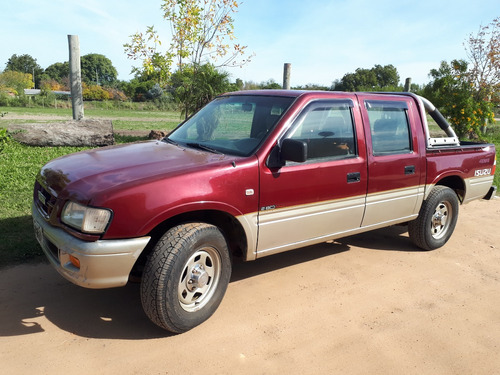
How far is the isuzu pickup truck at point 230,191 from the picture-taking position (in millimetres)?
2961

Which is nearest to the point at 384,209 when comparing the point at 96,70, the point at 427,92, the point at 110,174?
the point at 110,174

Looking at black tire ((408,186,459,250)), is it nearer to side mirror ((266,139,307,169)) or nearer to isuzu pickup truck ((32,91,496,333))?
isuzu pickup truck ((32,91,496,333))

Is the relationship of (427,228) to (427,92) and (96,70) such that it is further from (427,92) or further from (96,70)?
(96,70)

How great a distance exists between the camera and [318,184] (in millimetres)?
3883

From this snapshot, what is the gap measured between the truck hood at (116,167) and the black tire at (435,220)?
9.14 feet

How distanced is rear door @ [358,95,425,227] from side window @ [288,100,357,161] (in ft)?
0.80

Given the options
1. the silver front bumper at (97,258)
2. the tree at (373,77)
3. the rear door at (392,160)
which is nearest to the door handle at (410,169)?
the rear door at (392,160)

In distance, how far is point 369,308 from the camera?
3.80 meters

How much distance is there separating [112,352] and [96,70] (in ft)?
362

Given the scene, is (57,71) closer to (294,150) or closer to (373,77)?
(373,77)

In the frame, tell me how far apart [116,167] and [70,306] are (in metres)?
1.30

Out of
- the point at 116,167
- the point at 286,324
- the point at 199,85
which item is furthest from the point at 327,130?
the point at 199,85

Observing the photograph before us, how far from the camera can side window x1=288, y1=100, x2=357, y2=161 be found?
3885mm

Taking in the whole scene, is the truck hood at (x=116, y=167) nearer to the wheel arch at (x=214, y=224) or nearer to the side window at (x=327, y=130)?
the wheel arch at (x=214, y=224)
